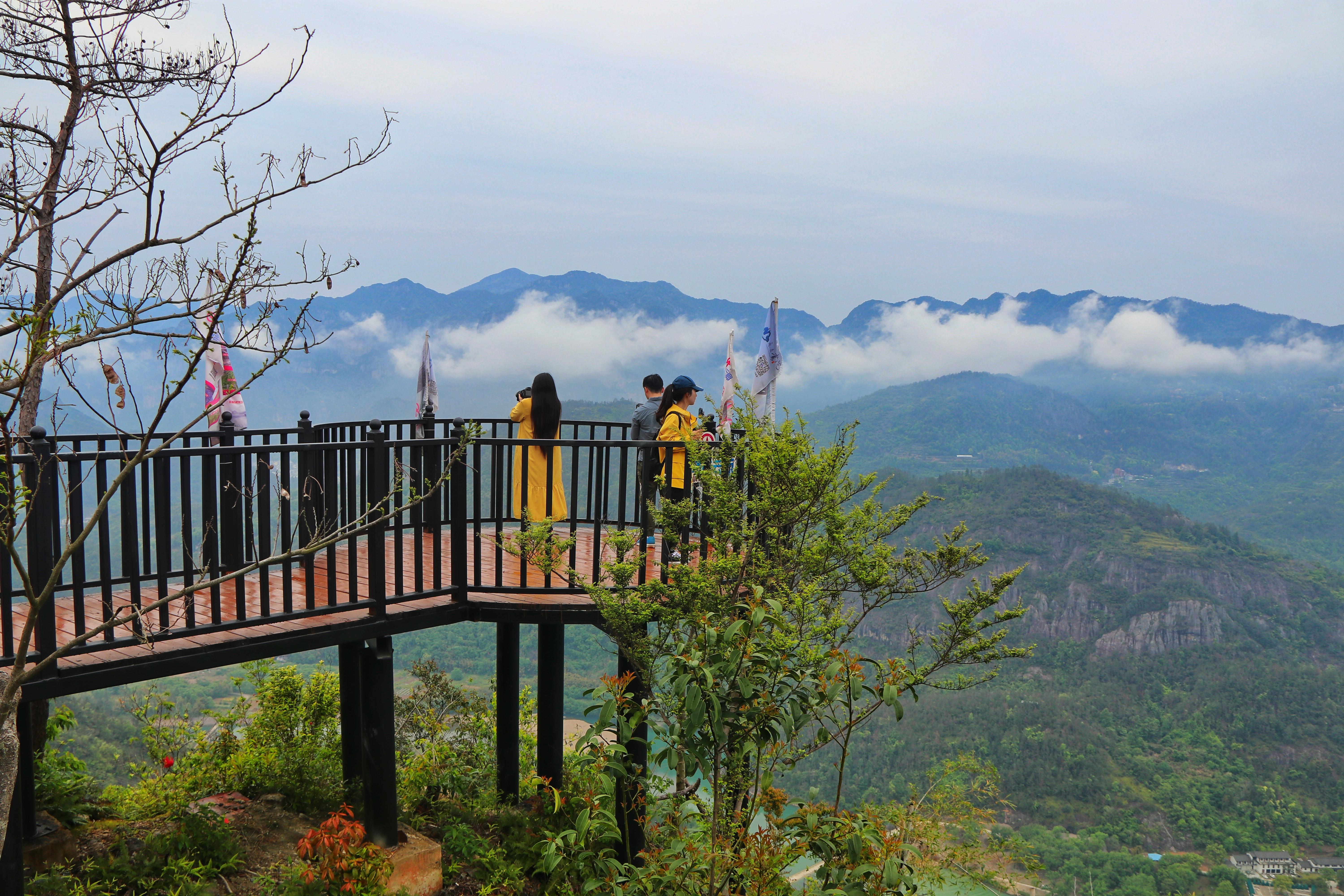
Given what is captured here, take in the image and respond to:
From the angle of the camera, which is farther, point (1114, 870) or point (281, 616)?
point (1114, 870)

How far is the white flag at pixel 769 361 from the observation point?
819 centimetres

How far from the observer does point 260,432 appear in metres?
6.55

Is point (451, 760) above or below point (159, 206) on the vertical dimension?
below

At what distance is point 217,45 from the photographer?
18.2 ft

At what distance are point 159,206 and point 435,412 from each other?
233 inches

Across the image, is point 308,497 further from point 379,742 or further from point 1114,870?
point 1114,870

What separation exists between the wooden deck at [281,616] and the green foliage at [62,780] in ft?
3.12

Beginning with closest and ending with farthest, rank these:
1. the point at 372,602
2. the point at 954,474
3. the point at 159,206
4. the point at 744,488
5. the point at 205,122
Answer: the point at 159,206, the point at 205,122, the point at 372,602, the point at 744,488, the point at 954,474

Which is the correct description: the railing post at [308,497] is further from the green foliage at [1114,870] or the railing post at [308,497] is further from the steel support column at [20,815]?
the green foliage at [1114,870]

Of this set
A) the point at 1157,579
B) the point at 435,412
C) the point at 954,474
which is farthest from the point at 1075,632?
the point at 435,412

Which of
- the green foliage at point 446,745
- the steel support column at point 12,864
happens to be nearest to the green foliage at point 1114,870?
the green foliage at point 446,745

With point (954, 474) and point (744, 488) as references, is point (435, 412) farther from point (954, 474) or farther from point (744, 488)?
point (954, 474)

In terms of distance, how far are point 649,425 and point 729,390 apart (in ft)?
4.29

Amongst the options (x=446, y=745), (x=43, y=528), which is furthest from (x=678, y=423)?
(x=446, y=745)
